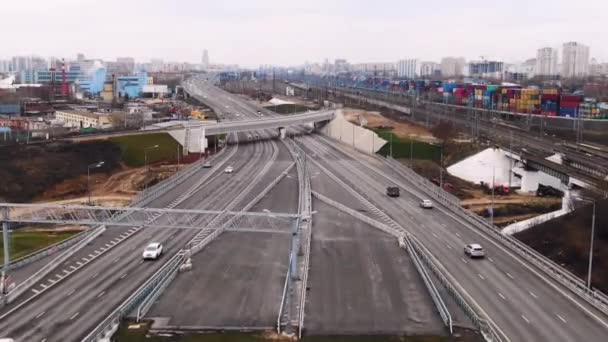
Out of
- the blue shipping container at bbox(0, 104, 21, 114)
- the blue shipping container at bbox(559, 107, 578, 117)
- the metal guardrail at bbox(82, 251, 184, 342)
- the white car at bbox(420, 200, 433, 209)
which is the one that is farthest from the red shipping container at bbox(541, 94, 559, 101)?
the blue shipping container at bbox(0, 104, 21, 114)

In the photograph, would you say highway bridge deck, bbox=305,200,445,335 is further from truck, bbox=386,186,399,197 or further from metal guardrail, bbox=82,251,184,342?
truck, bbox=386,186,399,197

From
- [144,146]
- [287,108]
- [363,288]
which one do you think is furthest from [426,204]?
[287,108]

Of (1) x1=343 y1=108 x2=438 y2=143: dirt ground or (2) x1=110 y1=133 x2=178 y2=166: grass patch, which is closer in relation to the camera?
(2) x1=110 y1=133 x2=178 y2=166: grass patch

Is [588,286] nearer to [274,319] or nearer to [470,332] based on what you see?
[470,332]

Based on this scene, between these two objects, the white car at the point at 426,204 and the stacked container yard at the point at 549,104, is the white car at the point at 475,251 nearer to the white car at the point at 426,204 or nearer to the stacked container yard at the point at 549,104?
the white car at the point at 426,204

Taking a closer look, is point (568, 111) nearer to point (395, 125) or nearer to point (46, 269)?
point (395, 125)

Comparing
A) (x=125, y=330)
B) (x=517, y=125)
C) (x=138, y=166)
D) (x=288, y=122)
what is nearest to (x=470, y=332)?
(x=125, y=330)

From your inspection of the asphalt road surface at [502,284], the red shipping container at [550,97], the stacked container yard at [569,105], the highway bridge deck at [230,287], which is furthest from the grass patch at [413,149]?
the red shipping container at [550,97]
